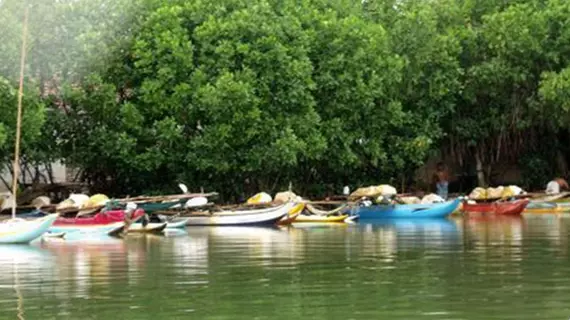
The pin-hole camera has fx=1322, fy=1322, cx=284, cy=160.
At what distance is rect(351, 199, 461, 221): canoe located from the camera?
4219 centimetres

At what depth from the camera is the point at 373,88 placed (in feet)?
148

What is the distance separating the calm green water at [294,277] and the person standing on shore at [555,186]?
15687 mm

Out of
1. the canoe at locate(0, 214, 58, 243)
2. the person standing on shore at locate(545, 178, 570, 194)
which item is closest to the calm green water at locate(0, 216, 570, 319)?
the canoe at locate(0, 214, 58, 243)

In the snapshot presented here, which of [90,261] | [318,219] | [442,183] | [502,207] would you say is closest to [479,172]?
[442,183]

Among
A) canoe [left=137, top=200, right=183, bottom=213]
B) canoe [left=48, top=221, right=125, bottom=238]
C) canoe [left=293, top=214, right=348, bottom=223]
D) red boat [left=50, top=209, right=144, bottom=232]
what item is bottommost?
canoe [left=293, top=214, right=348, bottom=223]

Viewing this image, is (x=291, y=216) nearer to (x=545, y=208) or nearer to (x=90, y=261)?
(x=545, y=208)

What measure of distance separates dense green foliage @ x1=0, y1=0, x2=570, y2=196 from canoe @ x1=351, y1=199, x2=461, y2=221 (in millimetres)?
2840

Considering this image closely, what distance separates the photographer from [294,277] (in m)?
19.8

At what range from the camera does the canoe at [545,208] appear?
45.0 metres

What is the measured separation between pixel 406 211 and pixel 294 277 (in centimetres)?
2281

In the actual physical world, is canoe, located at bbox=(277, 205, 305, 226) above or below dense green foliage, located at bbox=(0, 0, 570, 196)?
below

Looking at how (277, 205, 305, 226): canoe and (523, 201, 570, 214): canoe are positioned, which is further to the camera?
(523, 201, 570, 214): canoe

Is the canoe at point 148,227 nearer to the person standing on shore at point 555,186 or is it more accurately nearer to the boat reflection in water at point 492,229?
the boat reflection in water at point 492,229

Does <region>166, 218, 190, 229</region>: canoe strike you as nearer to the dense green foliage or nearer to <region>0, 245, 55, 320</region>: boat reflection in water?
the dense green foliage
